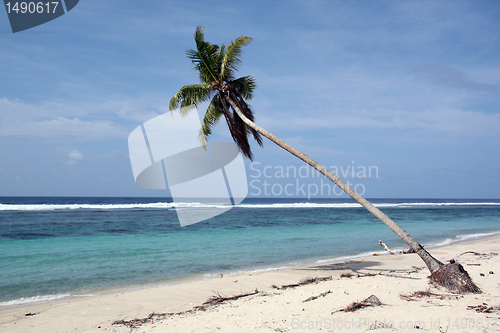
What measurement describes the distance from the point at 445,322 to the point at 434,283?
6.93 ft

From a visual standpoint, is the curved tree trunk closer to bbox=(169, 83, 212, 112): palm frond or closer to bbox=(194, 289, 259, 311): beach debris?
bbox=(169, 83, 212, 112): palm frond

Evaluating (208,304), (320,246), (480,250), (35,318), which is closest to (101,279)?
(35,318)

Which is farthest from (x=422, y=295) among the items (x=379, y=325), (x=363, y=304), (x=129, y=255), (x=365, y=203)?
(x=129, y=255)

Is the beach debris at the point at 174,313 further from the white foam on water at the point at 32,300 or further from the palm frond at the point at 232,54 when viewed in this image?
the palm frond at the point at 232,54

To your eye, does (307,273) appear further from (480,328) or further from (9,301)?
(9,301)

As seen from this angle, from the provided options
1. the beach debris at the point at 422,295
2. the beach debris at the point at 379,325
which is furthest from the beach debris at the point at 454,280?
the beach debris at the point at 379,325

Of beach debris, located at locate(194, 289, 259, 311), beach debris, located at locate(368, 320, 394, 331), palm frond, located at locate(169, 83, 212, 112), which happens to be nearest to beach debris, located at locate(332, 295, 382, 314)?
beach debris, located at locate(368, 320, 394, 331)

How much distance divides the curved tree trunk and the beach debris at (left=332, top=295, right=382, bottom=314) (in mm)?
1669

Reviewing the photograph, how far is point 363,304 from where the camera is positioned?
525cm

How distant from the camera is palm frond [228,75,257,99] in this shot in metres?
9.99

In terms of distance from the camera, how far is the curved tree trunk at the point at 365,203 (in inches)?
260

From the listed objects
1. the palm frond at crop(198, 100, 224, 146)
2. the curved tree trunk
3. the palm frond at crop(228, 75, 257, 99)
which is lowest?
the curved tree trunk

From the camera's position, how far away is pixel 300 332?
439 cm

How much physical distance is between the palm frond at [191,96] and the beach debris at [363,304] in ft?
24.2
